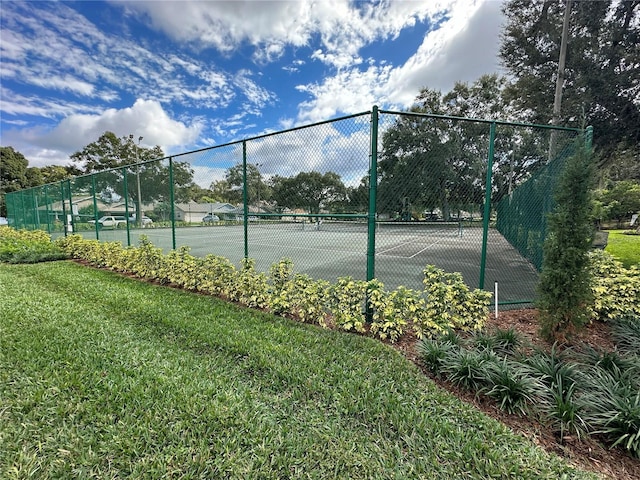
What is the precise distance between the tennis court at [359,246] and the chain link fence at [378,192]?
0.08ft

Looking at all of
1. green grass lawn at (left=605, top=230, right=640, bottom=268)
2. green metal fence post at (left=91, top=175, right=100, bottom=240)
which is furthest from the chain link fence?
green metal fence post at (left=91, top=175, right=100, bottom=240)

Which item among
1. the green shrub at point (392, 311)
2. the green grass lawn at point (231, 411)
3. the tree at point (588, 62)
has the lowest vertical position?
the green grass lawn at point (231, 411)

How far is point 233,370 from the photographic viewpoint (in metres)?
2.50

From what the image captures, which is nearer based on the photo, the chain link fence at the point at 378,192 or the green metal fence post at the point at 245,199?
the chain link fence at the point at 378,192

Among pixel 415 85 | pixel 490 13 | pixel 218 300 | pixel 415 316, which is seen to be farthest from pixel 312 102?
pixel 415 85

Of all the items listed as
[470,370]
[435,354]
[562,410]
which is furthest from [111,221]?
[562,410]

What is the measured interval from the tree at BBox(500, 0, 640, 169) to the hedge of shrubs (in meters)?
7.68

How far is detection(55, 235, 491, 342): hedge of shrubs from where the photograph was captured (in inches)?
124

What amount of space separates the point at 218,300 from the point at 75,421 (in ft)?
8.45

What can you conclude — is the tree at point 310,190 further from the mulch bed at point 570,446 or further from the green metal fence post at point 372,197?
the mulch bed at point 570,446

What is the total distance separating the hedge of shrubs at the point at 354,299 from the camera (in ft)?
10.4

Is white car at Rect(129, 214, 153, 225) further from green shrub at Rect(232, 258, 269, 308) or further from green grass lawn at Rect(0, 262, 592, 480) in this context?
green shrub at Rect(232, 258, 269, 308)

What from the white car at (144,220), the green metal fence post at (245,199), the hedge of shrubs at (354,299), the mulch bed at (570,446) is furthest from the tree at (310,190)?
the white car at (144,220)

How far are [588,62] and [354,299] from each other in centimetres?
1021
